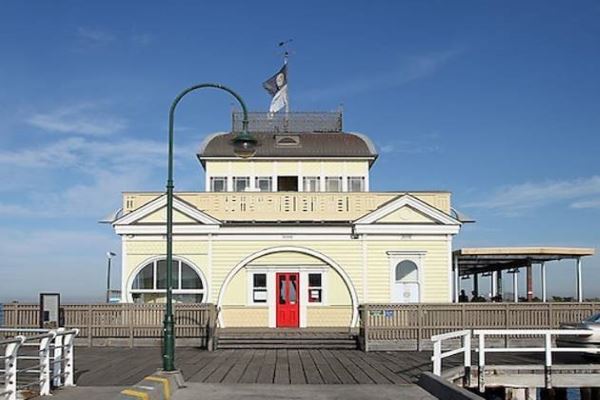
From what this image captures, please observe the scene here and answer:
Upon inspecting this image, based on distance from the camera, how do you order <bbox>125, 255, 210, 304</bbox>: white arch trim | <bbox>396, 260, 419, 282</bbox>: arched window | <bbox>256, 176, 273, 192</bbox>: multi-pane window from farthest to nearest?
<bbox>256, 176, 273, 192</bbox>: multi-pane window → <bbox>396, 260, 419, 282</bbox>: arched window → <bbox>125, 255, 210, 304</bbox>: white arch trim

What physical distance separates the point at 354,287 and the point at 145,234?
8151 millimetres

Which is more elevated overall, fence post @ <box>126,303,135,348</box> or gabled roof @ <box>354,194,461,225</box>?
gabled roof @ <box>354,194,461,225</box>

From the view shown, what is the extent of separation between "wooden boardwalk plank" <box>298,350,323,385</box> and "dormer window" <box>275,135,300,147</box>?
13078 mm

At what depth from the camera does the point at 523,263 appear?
1356 inches

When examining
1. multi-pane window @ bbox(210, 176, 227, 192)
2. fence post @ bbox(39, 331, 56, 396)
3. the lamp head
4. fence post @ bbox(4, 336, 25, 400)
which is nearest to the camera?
fence post @ bbox(4, 336, 25, 400)

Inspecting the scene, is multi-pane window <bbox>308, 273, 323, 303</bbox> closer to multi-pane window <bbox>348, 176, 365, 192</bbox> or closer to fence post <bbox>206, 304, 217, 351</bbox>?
fence post <bbox>206, 304, 217, 351</bbox>

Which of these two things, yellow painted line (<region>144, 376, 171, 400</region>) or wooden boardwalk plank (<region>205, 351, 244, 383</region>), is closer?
yellow painted line (<region>144, 376, 171, 400</region>)

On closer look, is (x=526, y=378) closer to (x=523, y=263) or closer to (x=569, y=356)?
(x=569, y=356)

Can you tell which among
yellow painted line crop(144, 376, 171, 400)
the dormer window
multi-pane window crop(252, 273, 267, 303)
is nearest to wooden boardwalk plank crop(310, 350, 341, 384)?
yellow painted line crop(144, 376, 171, 400)

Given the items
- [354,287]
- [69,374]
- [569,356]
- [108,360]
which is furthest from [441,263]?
[69,374]

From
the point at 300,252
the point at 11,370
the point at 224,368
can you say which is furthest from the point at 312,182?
the point at 11,370

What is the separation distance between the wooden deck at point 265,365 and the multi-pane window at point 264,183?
35.7 feet

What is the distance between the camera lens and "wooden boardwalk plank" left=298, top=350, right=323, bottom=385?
690 inches

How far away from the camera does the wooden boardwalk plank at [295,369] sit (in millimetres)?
17516
